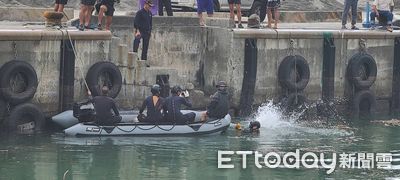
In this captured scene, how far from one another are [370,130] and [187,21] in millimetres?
5575

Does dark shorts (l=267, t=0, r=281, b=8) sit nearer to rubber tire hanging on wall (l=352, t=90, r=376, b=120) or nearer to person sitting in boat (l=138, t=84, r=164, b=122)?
rubber tire hanging on wall (l=352, t=90, r=376, b=120)

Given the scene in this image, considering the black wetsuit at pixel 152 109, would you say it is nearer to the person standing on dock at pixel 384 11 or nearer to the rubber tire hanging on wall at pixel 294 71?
the rubber tire hanging on wall at pixel 294 71

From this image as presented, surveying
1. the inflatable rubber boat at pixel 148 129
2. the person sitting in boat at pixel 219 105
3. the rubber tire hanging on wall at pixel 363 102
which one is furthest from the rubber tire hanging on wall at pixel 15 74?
the rubber tire hanging on wall at pixel 363 102

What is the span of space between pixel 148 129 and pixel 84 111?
149 centimetres

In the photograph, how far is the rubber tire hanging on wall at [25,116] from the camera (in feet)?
101

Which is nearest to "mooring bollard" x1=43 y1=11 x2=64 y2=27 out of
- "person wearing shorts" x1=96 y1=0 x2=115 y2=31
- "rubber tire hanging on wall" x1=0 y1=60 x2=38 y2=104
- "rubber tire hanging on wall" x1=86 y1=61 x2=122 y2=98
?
"person wearing shorts" x1=96 y1=0 x2=115 y2=31

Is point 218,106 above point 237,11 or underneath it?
underneath

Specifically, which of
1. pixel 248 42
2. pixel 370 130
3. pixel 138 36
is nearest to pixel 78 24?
pixel 138 36

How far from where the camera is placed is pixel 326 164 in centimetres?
2819

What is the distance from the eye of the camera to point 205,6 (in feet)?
121

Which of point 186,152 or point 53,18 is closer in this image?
point 186,152

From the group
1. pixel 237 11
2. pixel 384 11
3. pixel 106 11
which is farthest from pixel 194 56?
pixel 384 11

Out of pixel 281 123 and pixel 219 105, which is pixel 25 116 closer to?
pixel 219 105

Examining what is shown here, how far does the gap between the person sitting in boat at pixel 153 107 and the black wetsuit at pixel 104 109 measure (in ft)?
2.36
